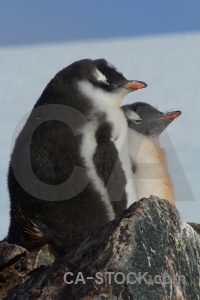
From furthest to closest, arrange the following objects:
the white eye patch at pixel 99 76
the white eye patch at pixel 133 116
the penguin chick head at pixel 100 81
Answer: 1. the white eye patch at pixel 133 116
2. the white eye patch at pixel 99 76
3. the penguin chick head at pixel 100 81

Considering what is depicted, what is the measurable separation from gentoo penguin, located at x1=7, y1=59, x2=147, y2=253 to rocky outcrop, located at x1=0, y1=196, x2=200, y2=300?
3.03ft

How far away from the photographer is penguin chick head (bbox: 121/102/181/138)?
570 cm

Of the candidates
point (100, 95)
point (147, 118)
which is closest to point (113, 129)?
point (100, 95)

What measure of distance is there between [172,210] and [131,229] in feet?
1.16

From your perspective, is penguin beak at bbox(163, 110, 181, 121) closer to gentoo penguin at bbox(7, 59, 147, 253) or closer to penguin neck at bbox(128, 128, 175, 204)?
penguin neck at bbox(128, 128, 175, 204)

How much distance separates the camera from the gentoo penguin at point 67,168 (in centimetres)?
425

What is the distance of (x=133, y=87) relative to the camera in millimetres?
4812

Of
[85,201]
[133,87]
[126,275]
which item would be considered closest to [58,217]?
[85,201]

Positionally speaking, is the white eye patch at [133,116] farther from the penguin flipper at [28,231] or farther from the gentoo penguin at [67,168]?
the penguin flipper at [28,231]

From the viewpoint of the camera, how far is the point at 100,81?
15.2 ft

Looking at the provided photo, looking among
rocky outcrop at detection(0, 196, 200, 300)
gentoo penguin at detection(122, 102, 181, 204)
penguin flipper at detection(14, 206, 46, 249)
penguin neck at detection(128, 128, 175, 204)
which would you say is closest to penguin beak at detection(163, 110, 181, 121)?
gentoo penguin at detection(122, 102, 181, 204)

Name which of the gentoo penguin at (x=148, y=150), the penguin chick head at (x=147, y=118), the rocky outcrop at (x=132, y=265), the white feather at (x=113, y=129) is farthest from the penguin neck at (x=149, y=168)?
the rocky outcrop at (x=132, y=265)

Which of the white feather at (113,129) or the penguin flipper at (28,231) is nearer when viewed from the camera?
the penguin flipper at (28,231)

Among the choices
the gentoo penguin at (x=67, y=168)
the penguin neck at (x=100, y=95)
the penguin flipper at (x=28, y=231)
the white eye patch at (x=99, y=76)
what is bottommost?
the penguin flipper at (x=28, y=231)
